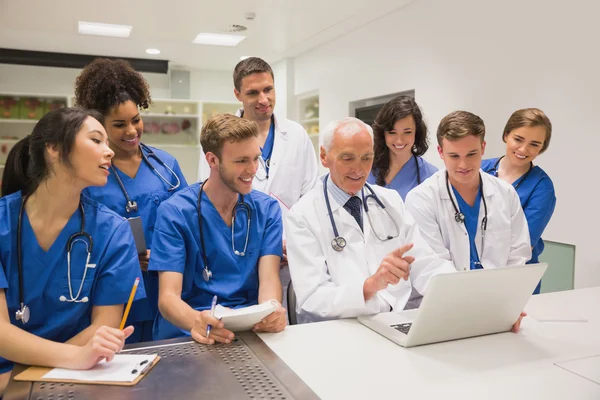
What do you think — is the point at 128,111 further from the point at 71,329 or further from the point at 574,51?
the point at 574,51

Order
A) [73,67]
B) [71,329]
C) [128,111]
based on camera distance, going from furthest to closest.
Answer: [73,67], [128,111], [71,329]

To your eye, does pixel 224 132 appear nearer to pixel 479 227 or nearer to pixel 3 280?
pixel 3 280

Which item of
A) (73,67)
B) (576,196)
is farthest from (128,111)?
(73,67)

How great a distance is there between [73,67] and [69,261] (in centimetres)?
691

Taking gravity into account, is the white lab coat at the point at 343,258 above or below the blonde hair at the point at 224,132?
below

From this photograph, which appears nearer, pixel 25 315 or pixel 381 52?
pixel 25 315

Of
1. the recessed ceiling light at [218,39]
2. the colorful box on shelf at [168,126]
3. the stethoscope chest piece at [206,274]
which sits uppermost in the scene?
the recessed ceiling light at [218,39]

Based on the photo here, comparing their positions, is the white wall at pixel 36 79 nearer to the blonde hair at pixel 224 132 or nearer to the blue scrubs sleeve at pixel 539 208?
the blonde hair at pixel 224 132

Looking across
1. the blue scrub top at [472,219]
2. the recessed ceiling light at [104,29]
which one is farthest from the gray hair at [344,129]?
the recessed ceiling light at [104,29]

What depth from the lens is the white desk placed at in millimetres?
1122

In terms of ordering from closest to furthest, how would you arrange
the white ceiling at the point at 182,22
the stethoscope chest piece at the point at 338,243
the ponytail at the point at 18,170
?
the ponytail at the point at 18,170 → the stethoscope chest piece at the point at 338,243 → the white ceiling at the point at 182,22

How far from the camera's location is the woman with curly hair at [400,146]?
2791 mm

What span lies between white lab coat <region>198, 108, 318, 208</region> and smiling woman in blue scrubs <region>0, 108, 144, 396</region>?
3.60 ft

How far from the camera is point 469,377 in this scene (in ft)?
3.92
